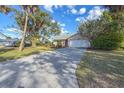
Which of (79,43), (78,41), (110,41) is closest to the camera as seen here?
(110,41)

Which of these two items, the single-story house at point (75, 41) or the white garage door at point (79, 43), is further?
the single-story house at point (75, 41)

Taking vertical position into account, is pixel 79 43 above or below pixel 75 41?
below

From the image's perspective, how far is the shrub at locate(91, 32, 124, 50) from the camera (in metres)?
19.0

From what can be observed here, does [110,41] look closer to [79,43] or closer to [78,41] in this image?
[79,43]

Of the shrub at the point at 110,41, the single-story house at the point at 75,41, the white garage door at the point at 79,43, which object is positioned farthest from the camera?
the single-story house at the point at 75,41

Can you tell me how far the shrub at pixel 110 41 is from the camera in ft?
62.2

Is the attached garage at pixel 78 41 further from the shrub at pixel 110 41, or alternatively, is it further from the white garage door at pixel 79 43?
the shrub at pixel 110 41

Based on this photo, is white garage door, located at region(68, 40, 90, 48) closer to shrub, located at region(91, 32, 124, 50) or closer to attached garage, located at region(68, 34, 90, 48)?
attached garage, located at region(68, 34, 90, 48)

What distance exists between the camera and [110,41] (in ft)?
61.9

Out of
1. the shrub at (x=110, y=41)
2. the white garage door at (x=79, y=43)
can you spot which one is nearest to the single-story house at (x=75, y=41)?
the white garage door at (x=79, y=43)

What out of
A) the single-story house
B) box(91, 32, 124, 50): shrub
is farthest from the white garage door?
box(91, 32, 124, 50): shrub

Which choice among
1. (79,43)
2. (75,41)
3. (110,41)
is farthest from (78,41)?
(110,41)
